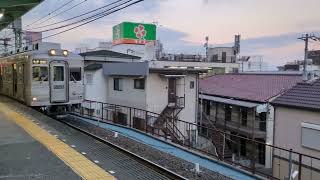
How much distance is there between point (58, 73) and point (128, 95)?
1169 centimetres

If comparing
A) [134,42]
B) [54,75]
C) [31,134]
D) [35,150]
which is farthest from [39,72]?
[134,42]

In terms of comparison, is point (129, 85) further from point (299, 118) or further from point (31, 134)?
point (31, 134)

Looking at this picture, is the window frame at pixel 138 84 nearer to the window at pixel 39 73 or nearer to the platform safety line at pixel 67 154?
the window at pixel 39 73

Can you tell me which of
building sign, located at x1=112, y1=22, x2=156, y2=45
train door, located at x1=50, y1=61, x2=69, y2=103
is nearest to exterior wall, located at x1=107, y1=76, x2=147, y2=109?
train door, located at x1=50, y1=61, x2=69, y2=103

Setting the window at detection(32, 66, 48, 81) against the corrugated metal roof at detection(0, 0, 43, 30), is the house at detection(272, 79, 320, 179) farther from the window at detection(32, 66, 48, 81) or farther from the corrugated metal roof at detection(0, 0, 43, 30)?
the corrugated metal roof at detection(0, 0, 43, 30)

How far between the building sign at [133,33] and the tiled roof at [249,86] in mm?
15934

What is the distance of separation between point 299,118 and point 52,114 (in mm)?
11979

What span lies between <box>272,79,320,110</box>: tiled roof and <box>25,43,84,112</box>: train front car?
33.5 ft

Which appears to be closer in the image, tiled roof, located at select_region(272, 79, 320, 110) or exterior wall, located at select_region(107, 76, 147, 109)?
tiled roof, located at select_region(272, 79, 320, 110)

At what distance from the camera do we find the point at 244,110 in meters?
28.8

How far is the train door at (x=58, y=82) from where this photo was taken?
16.2m

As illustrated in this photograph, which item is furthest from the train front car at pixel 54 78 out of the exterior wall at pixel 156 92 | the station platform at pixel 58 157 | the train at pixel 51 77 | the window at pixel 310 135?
the window at pixel 310 135

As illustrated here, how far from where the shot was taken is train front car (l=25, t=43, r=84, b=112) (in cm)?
1591

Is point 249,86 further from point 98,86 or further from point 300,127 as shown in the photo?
point 300,127
